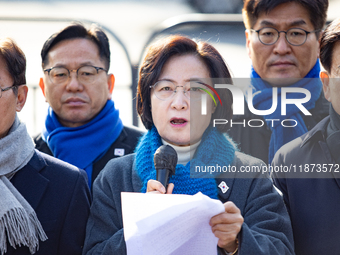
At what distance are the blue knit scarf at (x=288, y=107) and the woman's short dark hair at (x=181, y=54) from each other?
0.61 metres

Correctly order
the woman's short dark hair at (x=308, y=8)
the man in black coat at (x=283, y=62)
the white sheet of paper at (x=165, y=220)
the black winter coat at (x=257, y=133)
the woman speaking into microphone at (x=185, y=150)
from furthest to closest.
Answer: the woman's short dark hair at (x=308, y=8), the man in black coat at (x=283, y=62), the black winter coat at (x=257, y=133), the woman speaking into microphone at (x=185, y=150), the white sheet of paper at (x=165, y=220)

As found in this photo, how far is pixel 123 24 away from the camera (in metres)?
4.52

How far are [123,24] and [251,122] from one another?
2190mm

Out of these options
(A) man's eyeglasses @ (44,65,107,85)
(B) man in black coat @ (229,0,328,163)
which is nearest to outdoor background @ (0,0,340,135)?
(A) man's eyeglasses @ (44,65,107,85)

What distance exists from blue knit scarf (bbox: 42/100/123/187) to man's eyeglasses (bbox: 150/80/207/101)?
131cm

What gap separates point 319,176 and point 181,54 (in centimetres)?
94

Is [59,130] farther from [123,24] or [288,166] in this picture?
[288,166]

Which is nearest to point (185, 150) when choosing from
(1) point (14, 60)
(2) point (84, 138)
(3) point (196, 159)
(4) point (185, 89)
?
(3) point (196, 159)

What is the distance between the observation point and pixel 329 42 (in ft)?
7.47

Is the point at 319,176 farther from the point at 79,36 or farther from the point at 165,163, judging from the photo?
the point at 79,36

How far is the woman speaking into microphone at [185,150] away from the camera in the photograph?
79.4 inches

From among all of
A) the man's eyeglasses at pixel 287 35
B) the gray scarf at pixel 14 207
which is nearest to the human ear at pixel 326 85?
the man's eyeglasses at pixel 287 35

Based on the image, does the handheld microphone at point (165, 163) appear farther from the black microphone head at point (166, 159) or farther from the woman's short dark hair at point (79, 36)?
the woman's short dark hair at point (79, 36)

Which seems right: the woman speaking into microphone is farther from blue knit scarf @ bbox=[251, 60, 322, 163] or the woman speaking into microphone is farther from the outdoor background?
the outdoor background
